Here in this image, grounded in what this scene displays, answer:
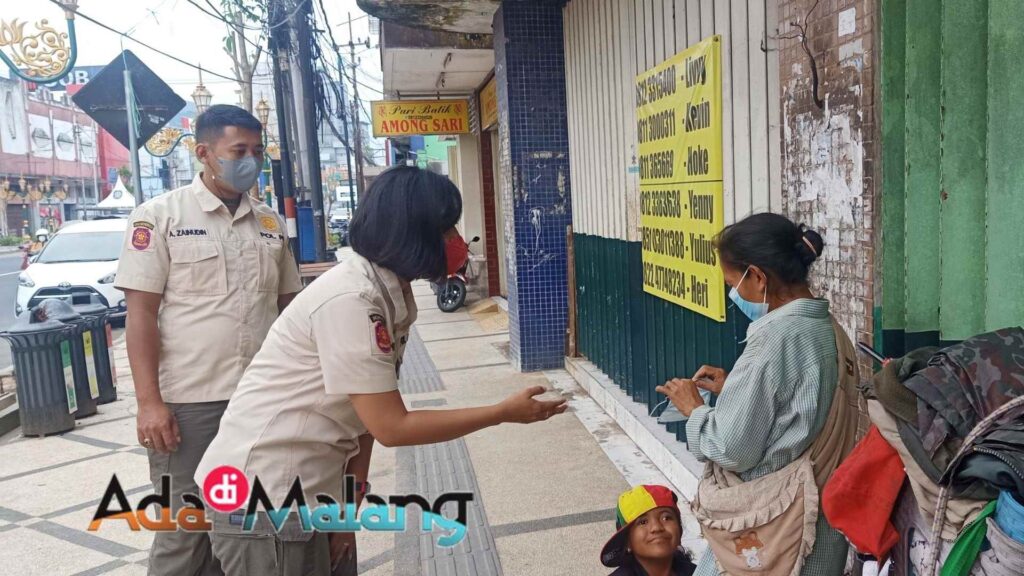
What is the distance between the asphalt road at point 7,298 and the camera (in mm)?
10853

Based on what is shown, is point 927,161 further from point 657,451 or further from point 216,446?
point 657,451

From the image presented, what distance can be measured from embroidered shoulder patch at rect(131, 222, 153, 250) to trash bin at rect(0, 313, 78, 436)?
412 centimetres

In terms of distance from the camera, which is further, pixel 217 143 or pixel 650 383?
pixel 650 383

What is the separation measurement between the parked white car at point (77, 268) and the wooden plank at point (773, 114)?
359 inches

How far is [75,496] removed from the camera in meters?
4.65

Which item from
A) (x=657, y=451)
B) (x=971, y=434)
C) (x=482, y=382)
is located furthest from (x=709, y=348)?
(x=482, y=382)

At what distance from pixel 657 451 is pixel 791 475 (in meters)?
2.63

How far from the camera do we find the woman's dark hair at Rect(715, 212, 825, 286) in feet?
6.31

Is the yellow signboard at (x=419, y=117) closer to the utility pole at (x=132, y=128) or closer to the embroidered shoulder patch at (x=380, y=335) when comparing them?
the utility pole at (x=132, y=128)

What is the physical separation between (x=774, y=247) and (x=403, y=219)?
0.98 m

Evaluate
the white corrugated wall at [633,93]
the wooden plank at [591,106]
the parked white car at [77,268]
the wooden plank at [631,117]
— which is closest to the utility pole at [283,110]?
the parked white car at [77,268]

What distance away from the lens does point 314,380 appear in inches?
67.1

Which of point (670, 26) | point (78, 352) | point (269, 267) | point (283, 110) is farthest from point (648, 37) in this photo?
point (283, 110)

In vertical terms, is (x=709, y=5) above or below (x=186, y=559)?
above
